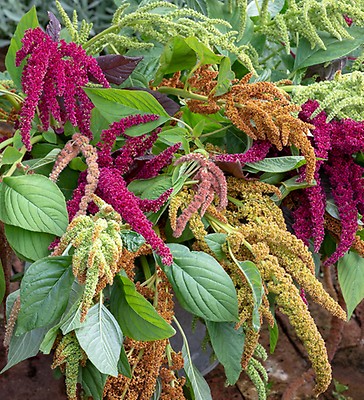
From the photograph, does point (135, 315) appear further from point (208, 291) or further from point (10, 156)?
point (10, 156)

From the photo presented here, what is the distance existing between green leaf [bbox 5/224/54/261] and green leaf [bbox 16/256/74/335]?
5cm

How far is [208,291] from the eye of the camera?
595 mm

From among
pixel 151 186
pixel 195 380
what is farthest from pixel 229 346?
pixel 151 186

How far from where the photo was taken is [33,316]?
1.79 feet

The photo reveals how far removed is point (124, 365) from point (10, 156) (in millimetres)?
239

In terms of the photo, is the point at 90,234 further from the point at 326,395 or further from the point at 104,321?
the point at 326,395

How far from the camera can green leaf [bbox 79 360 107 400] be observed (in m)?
0.59

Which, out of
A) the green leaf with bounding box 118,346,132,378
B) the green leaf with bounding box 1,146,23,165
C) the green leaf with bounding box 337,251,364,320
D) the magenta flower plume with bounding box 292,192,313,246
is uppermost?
the green leaf with bounding box 1,146,23,165

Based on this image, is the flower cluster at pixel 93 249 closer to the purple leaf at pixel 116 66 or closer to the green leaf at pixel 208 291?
the green leaf at pixel 208 291

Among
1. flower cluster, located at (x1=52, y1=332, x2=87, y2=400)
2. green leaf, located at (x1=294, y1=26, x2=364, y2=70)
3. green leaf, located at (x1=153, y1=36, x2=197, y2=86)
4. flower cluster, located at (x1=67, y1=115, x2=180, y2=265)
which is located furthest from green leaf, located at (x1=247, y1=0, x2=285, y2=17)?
flower cluster, located at (x1=52, y1=332, x2=87, y2=400)

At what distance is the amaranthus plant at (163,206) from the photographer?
0.55 metres

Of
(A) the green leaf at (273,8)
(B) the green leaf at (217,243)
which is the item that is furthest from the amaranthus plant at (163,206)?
(A) the green leaf at (273,8)

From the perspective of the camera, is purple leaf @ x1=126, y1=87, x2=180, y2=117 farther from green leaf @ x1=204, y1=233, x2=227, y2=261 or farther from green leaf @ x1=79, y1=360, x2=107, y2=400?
green leaf @ x1=79, y1=360, x2=107, y2=400

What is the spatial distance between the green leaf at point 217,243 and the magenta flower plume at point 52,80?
170 mm
